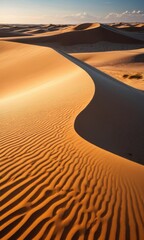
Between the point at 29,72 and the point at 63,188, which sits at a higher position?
the point at 63,188

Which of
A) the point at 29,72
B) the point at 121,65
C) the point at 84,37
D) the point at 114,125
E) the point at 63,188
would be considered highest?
the point at 84,37

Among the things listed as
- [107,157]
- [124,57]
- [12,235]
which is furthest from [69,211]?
[124,57]

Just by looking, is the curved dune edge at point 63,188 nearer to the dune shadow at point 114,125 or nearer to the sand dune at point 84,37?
the dune shadow at point 114,125

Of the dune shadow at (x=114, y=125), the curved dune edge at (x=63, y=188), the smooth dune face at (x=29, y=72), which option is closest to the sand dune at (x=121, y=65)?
the smooth dune face at (x=29, y=72)

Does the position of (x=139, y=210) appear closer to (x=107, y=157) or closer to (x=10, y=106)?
(x=107, y=157)

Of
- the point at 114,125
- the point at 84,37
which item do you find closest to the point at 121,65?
the point at 114,125

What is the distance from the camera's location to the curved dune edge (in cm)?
313

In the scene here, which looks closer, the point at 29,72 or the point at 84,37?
the point at 29,72

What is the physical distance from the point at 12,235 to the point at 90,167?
2003 millimetres

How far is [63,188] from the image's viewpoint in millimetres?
3793

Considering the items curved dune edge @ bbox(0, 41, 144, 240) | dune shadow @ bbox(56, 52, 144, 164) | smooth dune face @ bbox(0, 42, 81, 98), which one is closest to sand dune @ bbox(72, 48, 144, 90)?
smooth dune face @ bbox(0, 42, 81, 98)

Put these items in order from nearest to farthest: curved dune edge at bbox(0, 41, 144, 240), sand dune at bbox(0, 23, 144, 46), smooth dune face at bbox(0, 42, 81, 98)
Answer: curved dune edge at bbox(0, 41, 144, 240) → smooth dune face at bbox(0, 42, 81, 98) → sand dune at bbox(0, 23, 144, 46)

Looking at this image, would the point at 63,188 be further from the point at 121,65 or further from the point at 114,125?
the point at 121,65

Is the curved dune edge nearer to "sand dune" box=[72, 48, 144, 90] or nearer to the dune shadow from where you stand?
the dune shadow
